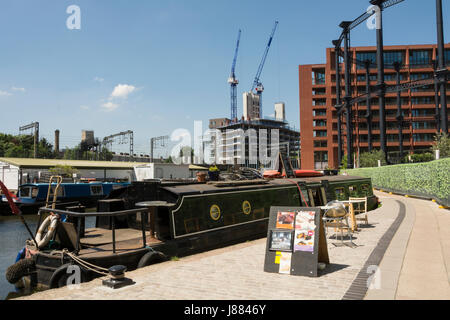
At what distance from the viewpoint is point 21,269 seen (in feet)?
27.1

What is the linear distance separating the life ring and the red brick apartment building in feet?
267

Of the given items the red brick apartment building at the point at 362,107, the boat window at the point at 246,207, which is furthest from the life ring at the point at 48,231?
the red brick apartment building at the point at 362,107

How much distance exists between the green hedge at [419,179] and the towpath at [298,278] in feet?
34.3

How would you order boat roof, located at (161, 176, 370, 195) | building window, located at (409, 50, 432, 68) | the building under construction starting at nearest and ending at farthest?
boat roof, located at (161, 176, 370, 195) < building window, located at (409, 50, 432, 68) < the building under construction

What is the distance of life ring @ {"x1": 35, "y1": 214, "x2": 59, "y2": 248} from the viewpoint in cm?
848

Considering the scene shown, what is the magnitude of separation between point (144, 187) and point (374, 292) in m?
7.84

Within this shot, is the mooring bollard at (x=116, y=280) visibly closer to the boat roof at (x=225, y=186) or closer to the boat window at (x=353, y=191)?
the boat roof at (x=225, y=186)

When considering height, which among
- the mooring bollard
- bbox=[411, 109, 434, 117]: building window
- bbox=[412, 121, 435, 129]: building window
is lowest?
the mooring bollard

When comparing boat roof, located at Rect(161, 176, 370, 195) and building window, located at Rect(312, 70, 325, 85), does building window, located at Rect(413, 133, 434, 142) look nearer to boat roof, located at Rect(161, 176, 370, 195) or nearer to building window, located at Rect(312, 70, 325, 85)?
building window, located at Rect(312, 70, 325, 85)

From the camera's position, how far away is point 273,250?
24.2ft

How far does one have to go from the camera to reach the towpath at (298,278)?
582 centimetres

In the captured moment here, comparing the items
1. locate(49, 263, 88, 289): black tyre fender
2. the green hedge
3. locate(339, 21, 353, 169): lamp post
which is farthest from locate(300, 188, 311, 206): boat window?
locate(339, 21, 353, 169): lamp post
